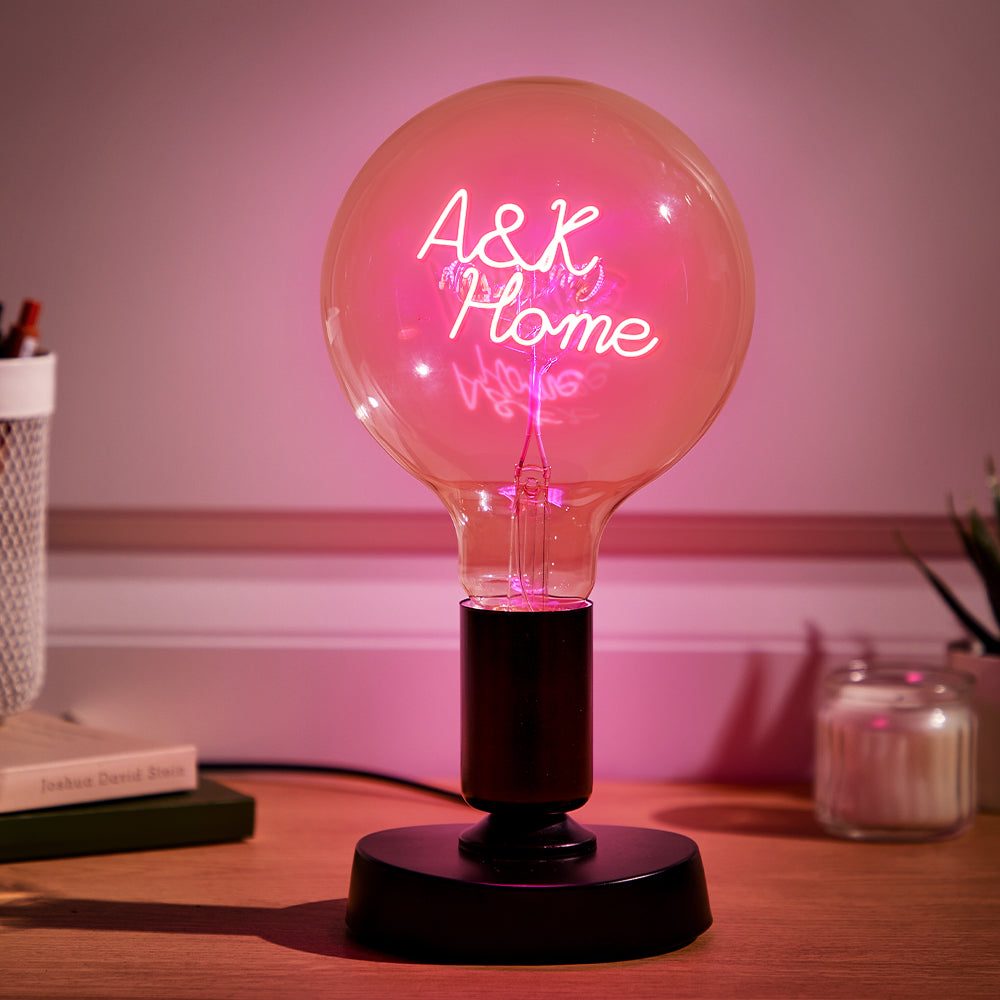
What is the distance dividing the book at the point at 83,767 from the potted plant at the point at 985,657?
1.69 feet

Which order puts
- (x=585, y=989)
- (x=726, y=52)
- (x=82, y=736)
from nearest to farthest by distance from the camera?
(x=585, y=989) → (x=82, y=736) → (x=726, y=52)

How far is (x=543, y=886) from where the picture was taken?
56cm

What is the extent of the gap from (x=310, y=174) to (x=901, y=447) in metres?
0.48

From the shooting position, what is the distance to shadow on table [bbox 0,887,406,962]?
60 centimetres

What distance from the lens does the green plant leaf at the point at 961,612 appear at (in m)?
0.87

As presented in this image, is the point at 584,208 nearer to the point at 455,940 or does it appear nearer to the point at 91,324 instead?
the point at 455,940

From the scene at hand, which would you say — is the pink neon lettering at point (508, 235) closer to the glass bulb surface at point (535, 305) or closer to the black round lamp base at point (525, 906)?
the glass bulb surface at point (535, 305)

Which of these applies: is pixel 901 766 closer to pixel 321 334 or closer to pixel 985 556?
pixel 985 556

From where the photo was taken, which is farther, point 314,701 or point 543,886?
point 314,701

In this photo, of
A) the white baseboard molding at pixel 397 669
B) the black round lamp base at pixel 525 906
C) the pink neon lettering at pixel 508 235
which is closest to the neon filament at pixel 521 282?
the pink neon lettering at pixel 508 235

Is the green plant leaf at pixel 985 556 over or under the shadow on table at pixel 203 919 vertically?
over

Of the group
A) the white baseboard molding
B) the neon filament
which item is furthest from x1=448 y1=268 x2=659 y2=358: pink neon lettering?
the white baseboard molding

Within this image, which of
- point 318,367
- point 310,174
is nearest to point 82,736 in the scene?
point 318,367

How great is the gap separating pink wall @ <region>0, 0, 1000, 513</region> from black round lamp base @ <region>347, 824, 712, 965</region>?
0.38 metres
